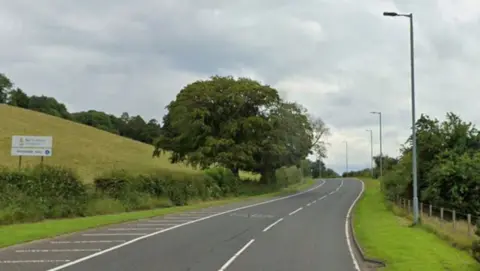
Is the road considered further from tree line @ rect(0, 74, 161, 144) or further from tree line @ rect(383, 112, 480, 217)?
tree line @ rect(0, 74, 161, 144)

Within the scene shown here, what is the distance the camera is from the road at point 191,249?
13.8 metres

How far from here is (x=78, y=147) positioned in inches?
3157

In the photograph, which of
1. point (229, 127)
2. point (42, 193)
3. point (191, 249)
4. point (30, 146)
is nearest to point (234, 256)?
point (191, 249)

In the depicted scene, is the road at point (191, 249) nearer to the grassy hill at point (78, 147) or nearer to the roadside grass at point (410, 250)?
the roadside grass at point (410, 250)

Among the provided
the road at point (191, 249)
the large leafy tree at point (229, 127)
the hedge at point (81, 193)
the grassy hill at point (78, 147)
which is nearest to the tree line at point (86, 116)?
the grassy hill at point (78, 147)

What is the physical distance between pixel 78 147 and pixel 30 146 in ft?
123

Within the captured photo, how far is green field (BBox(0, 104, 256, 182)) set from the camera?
6862 centimetres

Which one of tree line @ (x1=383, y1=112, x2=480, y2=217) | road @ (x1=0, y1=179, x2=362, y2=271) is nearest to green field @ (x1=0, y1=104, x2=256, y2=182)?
tree line @ (x1=383, y1=112, x2=480, y2=217)

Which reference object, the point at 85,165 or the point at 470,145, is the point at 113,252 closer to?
the point at 470,145

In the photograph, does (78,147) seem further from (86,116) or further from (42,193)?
(86,116)

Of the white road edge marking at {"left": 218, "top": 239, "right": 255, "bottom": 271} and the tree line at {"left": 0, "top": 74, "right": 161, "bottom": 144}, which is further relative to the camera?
the tree line at {"left": 0, "top": 74, "right": 161, "bottom": 144}

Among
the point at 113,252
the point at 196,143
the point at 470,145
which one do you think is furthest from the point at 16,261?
the point at 196,143

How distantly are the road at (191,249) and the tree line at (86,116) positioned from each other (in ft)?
351

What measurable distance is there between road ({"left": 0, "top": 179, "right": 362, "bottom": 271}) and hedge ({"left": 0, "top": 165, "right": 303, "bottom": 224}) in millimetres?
6081
